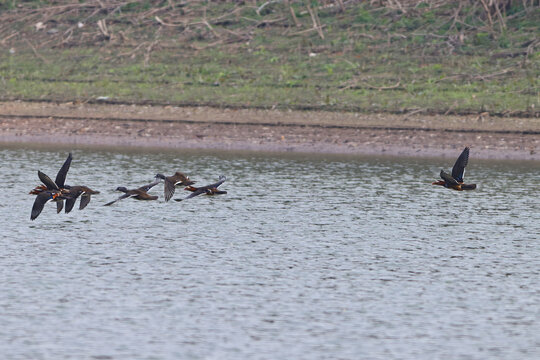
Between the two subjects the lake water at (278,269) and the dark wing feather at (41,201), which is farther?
the dark wing feather at (41,201)

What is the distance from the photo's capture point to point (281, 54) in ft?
124

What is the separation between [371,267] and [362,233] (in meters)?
3.02

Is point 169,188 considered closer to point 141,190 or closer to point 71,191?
point 141,190

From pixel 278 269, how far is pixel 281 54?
71.5ft

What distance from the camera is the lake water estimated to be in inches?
510

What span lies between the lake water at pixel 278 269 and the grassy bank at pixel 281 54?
658 centimetres

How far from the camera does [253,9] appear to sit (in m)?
41.8

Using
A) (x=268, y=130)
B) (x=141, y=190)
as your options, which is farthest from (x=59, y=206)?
(x=268, y=130)

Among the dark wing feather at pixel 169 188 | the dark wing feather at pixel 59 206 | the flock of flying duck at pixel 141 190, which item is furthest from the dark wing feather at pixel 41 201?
the dark wing feather at pixel 169 188

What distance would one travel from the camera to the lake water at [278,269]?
42.5 ft

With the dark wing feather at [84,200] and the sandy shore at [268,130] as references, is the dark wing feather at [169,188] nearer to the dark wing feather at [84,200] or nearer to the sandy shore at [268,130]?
the dark wing feather at [84,200]

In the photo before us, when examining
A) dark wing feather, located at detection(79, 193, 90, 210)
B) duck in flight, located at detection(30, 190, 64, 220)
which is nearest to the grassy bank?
dark wing feather, located at detection(79, 193, 90, 210)

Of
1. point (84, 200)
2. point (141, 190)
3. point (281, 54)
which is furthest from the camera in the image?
point (281, 54)

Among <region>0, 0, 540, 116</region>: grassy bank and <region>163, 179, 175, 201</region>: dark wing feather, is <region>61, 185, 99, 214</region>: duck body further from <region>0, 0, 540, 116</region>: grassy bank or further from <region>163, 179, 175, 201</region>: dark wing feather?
<region>0, 0, 540, 116</region>: grassy bank
